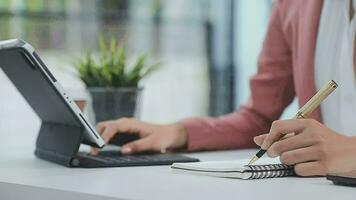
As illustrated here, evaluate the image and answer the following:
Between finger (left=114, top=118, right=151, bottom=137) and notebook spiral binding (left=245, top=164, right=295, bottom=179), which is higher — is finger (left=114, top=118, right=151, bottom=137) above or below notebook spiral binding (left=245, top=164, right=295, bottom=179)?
below

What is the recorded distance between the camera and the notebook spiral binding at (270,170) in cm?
104

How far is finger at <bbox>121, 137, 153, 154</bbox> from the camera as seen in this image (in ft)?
4.66

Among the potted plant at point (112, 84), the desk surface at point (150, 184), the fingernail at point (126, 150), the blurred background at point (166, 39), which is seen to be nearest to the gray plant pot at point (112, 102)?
the potted plant at point (112, 84)

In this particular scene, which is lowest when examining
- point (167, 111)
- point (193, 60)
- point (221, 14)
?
point (167, 111)

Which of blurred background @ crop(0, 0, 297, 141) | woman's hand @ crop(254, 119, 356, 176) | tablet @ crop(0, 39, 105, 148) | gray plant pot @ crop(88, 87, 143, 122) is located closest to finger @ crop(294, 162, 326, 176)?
woman's hand @ crop(254, 119, 356, 176)

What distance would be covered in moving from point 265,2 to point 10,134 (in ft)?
5.05

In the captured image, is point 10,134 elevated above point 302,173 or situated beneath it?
situated beneath

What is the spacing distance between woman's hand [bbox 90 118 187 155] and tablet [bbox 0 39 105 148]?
14 centimetres

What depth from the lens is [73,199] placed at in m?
0.93

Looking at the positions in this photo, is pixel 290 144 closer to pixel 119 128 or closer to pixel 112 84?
pixel 119 128

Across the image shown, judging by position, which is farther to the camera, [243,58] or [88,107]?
[243,58]

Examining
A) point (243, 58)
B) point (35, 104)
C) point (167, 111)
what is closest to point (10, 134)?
point (167, 111)

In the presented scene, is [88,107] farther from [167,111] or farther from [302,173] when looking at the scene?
[167,111]

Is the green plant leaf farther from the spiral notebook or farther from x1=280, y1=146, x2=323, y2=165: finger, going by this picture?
x1=280, y1=146, x2=323, y2=165: finger
